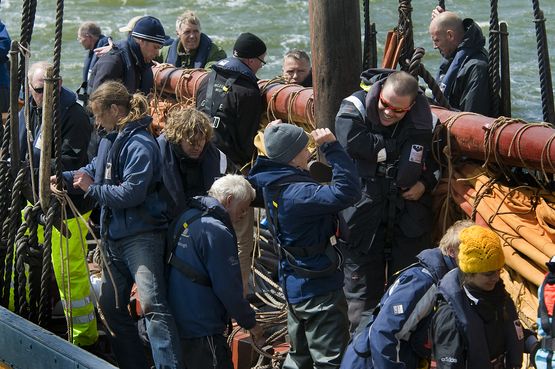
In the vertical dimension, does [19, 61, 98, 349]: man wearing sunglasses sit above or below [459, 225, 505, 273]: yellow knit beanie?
below

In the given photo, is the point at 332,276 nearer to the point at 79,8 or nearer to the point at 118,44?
the point at 118,44

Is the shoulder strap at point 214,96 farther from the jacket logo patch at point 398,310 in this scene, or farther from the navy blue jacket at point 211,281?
the jacket logo patch at point 398,310

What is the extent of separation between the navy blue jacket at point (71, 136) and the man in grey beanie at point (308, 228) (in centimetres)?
152

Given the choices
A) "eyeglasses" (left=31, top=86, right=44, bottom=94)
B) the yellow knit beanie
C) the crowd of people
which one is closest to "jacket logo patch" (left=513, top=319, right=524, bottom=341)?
the crowd of people

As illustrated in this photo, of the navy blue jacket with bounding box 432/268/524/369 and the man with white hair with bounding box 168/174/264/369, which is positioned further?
the man with white hair with bounding box 168/174/264/369

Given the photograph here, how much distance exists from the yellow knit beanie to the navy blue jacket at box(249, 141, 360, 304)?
0.83 m

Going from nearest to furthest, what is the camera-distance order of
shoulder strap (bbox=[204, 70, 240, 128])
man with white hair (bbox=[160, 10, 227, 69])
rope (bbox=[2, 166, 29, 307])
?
rope (bbox=[2, 166, 29, 307]) → shoulder strap (bbox=[204, 70, 240, 128]) → man with white hair (bbox=[160, 10, 227, 69])

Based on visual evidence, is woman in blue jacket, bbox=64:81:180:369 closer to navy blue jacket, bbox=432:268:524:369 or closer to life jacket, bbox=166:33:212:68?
navy blue jacket, bbox=432:268:524:369

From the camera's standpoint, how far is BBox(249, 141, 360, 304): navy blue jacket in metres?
5.07

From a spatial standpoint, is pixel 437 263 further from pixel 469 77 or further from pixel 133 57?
pixel 133 57

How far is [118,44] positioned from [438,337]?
13.9 feet

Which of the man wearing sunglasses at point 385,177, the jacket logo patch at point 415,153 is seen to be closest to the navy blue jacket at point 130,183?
the man wearing sunglasses at point 385,177

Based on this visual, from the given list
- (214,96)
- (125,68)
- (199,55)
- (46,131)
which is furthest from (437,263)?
(199,55)

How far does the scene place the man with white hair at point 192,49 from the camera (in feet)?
31.0
